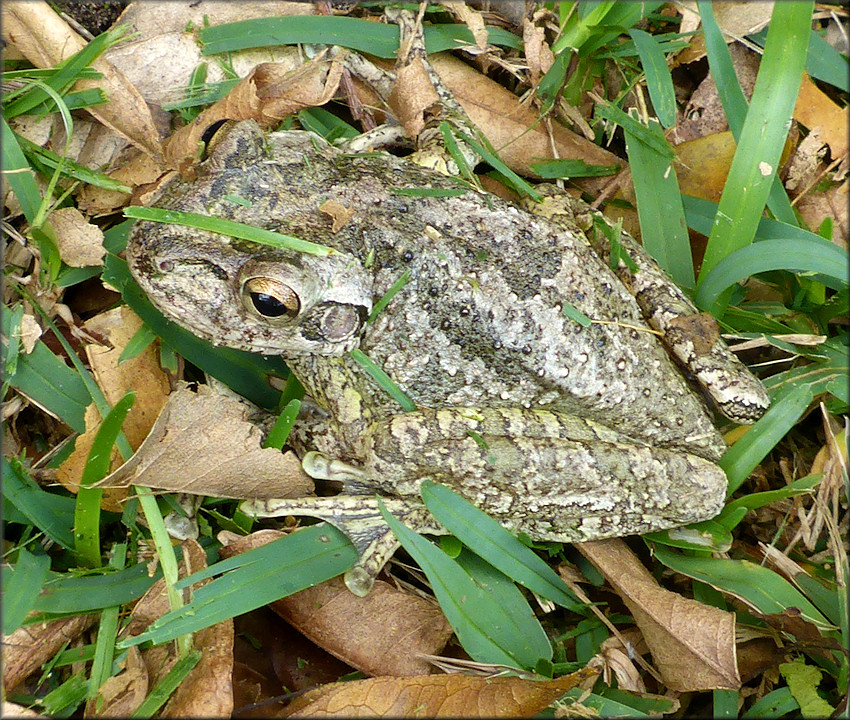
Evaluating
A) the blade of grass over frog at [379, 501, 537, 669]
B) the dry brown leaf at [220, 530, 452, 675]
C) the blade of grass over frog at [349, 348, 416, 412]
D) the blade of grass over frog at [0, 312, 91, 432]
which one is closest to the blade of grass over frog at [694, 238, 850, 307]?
the blade of grass over frog at [349, 348, 416, 412]

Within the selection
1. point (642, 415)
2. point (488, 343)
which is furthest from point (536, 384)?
point (642, 415)

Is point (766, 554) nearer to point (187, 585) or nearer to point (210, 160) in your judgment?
point (187, 585)

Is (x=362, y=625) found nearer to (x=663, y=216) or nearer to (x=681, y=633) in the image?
(x=681, y=633)

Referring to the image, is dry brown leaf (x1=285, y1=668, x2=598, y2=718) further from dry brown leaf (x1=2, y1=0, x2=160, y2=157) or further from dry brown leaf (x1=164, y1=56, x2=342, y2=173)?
dry brown leaf (x1=2, y1=0, x2=160, y2=157)

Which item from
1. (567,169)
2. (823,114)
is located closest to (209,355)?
(567,169)

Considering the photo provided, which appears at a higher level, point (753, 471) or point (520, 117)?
point (520, 117)
